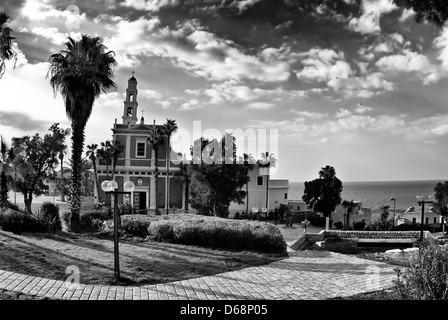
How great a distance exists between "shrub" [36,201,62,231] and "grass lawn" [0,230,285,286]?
4.91 ft

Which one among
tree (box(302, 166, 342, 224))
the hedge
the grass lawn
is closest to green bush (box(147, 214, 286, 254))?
the hedge

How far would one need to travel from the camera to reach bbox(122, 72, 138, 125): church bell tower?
120 ft

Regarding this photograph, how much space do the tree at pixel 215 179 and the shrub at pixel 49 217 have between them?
11917mm

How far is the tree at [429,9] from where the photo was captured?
362 inches

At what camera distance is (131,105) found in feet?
122

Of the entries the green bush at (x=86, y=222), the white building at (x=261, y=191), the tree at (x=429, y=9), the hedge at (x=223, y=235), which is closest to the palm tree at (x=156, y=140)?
the white building at (x=261, y=191)

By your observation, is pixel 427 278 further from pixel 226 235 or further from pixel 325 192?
pixel 325 192

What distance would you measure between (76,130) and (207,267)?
10.7 metres

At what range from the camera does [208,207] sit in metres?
27.8

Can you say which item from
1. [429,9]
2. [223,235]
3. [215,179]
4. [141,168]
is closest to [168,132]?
[141,168]

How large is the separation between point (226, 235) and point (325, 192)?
1103 inches

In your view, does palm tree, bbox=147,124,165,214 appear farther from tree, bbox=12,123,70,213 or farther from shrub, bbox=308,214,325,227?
shrub, bbox=308,214,325,227

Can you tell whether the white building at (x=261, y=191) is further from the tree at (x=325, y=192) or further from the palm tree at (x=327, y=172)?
the palm tree at (x=327, y=172)
